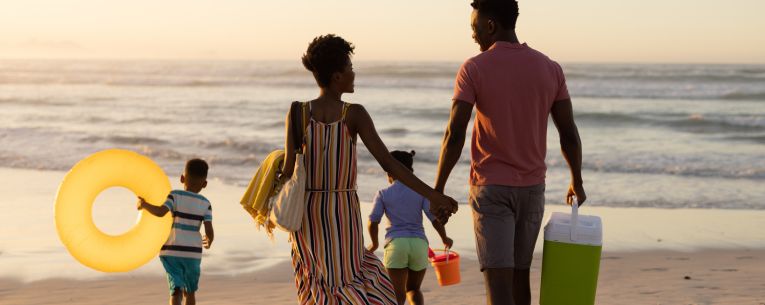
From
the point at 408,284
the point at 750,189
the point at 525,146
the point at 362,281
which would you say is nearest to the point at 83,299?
the point at 408,284

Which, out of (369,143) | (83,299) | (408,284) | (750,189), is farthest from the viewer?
(750,189)

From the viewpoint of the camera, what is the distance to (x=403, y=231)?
626 cm

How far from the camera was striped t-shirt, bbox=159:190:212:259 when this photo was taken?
231 inches

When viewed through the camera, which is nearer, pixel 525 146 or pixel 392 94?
pixel 525 146

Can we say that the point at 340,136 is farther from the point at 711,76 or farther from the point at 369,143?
the point at 711,76

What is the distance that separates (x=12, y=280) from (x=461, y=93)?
15.4 feet

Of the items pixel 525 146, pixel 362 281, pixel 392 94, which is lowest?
pixel 392 94

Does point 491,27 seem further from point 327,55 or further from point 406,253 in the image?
point 406,253

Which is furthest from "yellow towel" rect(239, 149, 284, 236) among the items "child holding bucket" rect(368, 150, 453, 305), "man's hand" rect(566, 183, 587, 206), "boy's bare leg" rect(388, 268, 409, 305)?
"boy's bare leg" rect(388, 268, 409, 305)

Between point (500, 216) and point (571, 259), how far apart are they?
44 centimetres

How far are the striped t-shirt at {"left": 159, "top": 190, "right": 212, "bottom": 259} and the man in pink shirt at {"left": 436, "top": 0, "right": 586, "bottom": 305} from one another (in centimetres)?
200

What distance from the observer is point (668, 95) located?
1396 inches

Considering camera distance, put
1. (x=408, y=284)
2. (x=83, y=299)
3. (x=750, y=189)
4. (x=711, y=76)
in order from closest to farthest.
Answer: (x=408, y=284) < (x=83, y=299) < (x=750, y=189) < (x=711, y=76)

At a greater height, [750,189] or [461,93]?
[461,93]
